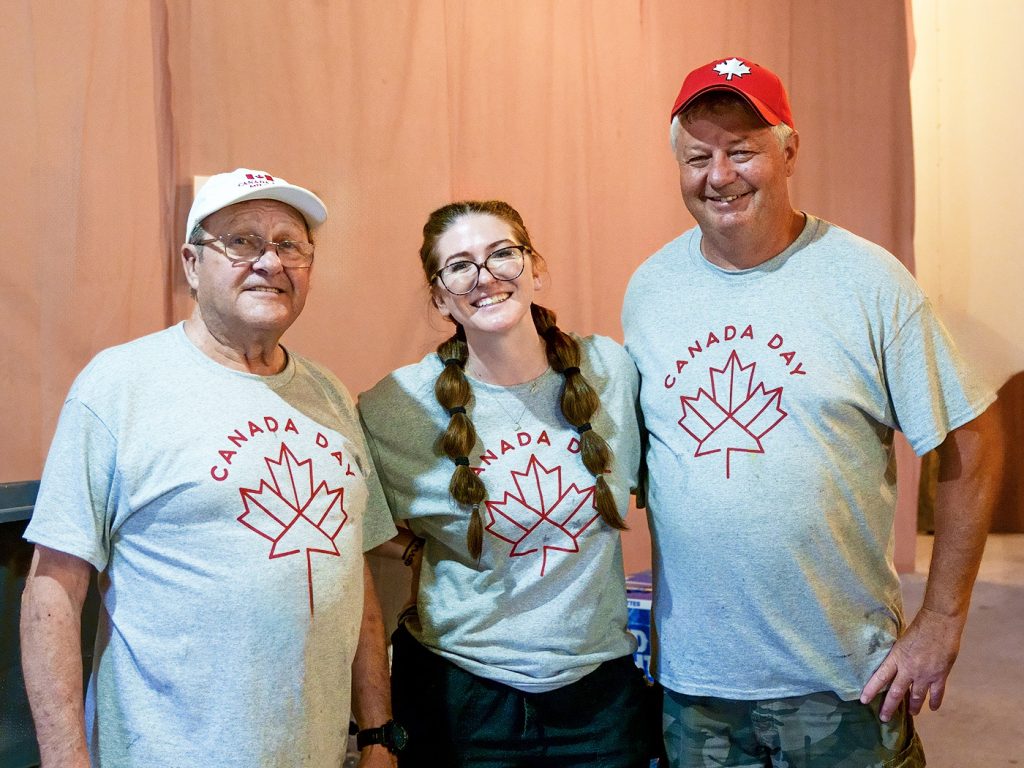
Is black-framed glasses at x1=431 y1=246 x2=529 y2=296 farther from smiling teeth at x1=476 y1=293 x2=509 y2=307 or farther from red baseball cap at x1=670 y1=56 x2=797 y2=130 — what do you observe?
red baseball cap at x1=670 y1=56 x2=797 y2=130

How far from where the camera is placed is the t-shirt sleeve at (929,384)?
1.76m

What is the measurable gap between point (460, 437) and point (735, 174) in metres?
0.70

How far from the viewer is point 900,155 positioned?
4.73m

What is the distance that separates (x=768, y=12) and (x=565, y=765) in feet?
10.7

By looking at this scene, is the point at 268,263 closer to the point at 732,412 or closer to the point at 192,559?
the point at 192,559

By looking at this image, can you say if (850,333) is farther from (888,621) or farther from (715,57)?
(715,57)

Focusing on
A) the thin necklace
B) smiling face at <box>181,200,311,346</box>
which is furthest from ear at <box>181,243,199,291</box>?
the thin necklace

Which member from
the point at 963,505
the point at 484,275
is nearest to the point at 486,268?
the point at 484,275

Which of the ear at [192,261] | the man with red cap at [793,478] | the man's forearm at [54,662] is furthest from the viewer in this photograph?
the man with red cap at [793,478]

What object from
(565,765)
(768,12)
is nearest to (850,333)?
(565,765)

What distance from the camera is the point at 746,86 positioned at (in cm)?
186

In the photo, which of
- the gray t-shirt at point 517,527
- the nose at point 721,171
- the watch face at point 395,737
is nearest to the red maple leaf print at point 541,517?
the gray t-shirt at point 517,527

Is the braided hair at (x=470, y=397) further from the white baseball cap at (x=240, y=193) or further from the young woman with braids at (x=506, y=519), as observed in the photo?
the white baseball cap at (x=240, y=193)

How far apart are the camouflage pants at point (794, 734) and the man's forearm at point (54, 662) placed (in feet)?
3.44
